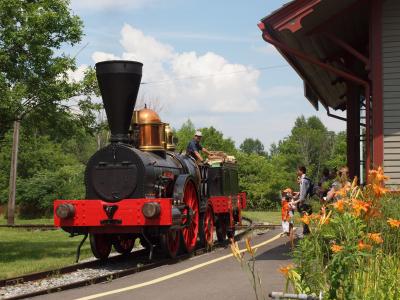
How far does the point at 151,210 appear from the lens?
11125 millimetres

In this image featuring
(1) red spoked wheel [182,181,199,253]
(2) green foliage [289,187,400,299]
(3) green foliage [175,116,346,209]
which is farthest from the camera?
(3) green foliage [175,116,346,209]

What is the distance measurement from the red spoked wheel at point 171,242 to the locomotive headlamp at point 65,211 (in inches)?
67.6

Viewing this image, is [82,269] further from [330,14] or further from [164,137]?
[330,14]

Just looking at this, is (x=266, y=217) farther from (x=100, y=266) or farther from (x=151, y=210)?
(x=151, y=210)

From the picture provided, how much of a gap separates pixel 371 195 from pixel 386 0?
274 inches

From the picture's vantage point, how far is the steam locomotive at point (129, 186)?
11406 millimetres

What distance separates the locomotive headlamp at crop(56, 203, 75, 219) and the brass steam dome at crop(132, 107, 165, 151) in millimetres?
2027

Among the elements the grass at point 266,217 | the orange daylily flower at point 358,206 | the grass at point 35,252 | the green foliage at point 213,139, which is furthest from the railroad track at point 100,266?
the green foliage at point 213,139

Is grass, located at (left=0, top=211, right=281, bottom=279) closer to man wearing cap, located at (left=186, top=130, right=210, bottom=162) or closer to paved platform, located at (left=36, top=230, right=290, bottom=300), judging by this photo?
paved platform, located at (left=36, top=230, right=290, bottom=300)

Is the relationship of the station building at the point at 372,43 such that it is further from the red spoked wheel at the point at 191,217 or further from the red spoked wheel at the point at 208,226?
the red spoked wheel at the point at 208,226

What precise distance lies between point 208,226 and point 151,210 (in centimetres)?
396

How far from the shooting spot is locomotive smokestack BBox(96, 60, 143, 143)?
38.7ft

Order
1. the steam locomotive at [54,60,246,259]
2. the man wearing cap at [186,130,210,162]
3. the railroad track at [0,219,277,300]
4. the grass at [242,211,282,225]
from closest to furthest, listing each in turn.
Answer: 1. the railroad track at [0,219,277,300]
2. the steam locomotive at [54,60,246,259]
3. the man wearing cap at [186,130,210,162]
4. the grass at [242,211,282,225]

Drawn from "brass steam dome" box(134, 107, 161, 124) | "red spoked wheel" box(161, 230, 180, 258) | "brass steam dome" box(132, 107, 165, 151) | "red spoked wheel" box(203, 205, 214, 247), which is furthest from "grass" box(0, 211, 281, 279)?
"brass steam dome" box(134, 107, 161, 124)
